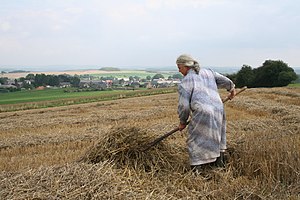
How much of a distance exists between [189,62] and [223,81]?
69 cm

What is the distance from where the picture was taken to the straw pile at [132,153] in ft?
15.6

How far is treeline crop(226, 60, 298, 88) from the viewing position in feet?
139

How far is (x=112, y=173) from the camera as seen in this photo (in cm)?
410

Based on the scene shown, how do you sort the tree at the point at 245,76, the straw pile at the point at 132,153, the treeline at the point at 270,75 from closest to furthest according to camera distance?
the straw pile at the point at 132,153, the treeline at the point at 270,75, the tree at the point at 245,76

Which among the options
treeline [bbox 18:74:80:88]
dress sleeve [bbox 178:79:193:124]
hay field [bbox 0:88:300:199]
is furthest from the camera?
treeline [bbox 18:74:80:88]

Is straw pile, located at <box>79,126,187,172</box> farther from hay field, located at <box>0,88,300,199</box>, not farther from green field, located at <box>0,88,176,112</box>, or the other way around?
green field, located at <box>0,88,176,112</box>

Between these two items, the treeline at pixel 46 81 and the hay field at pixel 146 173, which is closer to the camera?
the hay field at pixel 146 173

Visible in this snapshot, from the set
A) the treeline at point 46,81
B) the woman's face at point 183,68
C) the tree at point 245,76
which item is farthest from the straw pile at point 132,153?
the treeline at point 46,81

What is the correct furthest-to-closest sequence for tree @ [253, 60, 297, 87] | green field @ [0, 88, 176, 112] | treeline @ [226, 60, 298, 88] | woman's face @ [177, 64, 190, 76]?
tree @ [253, 60, 297, 87] → treeline @ [226, 60, 298, 88] → green field @ [0, 88, 176, 112] → woman's face @ [177, 64, 190, 76]

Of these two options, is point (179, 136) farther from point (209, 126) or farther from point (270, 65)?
point (270, 65)

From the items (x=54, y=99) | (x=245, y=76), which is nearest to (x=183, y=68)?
(x=54, y=99)

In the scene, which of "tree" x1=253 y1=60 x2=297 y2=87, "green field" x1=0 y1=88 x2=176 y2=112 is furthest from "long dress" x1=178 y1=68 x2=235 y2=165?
"tree" x1=253 y1=60 x2=297 y2=87

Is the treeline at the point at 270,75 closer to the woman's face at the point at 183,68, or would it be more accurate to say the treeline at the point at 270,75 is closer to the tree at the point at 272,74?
the tree at the point at 272,74

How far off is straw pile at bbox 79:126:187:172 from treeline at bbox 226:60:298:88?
40.1 metres
